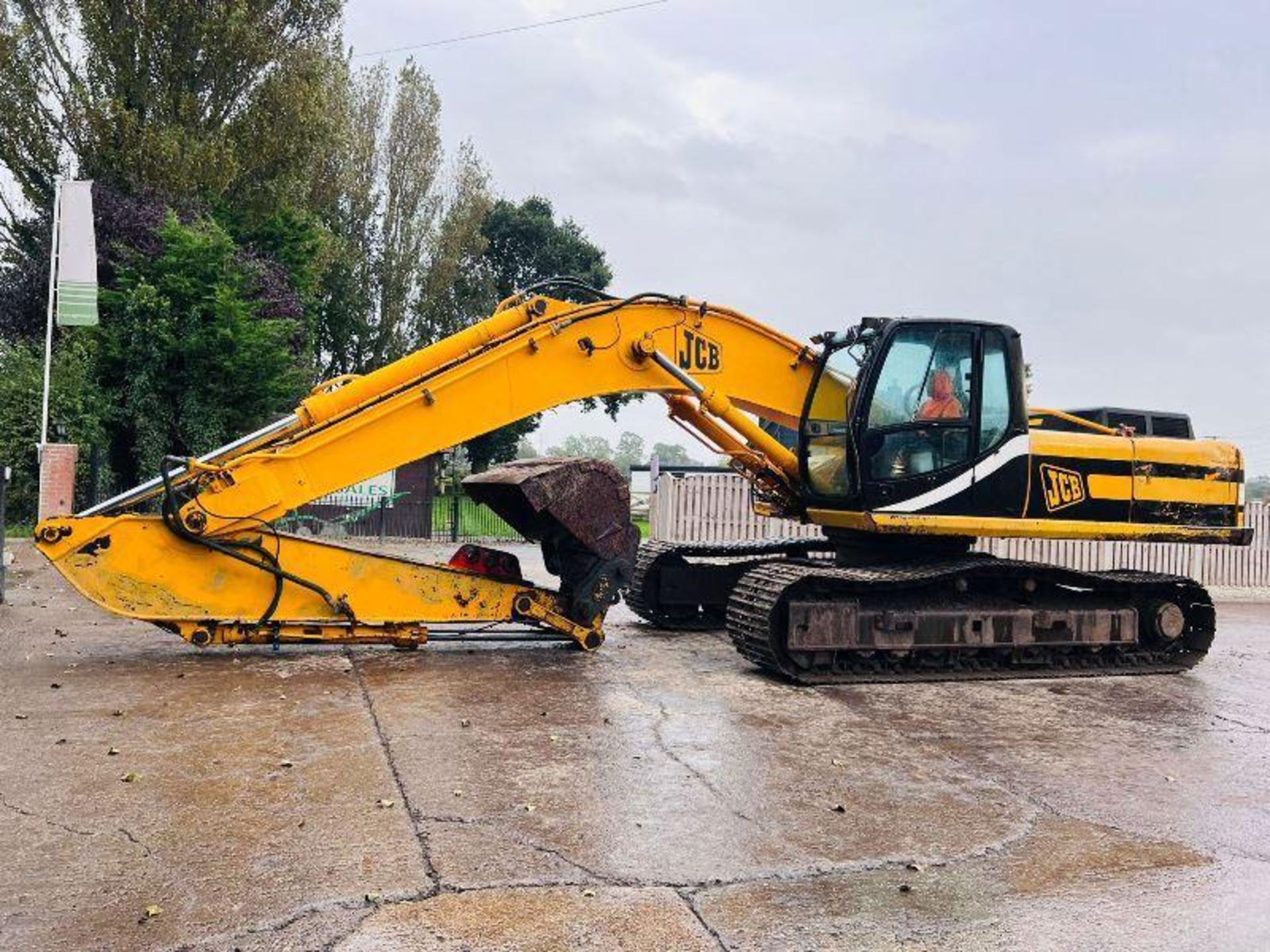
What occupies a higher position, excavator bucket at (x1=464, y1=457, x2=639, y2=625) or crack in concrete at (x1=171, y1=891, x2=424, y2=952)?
excavator bucket at (x1=464, y1=457, x2=639, y2=625)

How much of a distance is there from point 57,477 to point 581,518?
1076 centimetres

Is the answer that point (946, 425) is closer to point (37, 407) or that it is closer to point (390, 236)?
point (37, 407)

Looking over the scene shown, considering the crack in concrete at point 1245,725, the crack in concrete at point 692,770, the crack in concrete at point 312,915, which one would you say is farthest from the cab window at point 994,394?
the crack in concrete at point 312,915

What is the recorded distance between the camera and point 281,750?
5.09 metres

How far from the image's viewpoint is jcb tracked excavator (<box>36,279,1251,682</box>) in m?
7.09

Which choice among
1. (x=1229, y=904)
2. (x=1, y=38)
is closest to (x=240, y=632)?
(x=1229, y=904)

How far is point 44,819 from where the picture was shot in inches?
160

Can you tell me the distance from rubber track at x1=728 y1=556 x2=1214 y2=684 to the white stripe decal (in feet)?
1.55

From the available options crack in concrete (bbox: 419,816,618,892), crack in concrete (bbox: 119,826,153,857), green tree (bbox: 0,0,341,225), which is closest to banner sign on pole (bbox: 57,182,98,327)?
green tree (bbox: 0,0,341,225)

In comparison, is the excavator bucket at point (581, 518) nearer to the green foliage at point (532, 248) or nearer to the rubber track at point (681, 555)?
the rubber track at point (681, 555)

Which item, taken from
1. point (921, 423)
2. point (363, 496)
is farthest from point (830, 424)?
point (363, 496)

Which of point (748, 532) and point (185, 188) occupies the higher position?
point (185, 188)

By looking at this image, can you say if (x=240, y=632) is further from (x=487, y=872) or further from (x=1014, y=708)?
(x=1014, y=708)

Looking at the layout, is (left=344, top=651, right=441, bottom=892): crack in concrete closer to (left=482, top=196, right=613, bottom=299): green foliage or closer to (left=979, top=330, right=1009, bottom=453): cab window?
(left=979, top=330, right=1009, bottom=453): cab window
